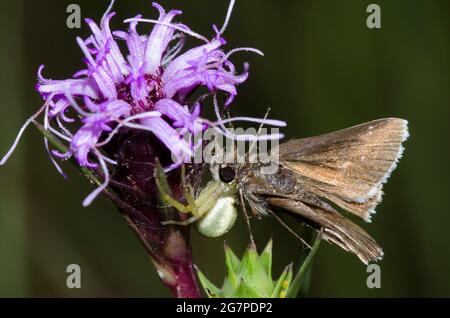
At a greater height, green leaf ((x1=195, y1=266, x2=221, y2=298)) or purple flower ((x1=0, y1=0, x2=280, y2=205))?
purple flower ((x1=0, y1=0, x2=280, y2=205))

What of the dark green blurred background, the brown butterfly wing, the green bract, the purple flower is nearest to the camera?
the purple flower

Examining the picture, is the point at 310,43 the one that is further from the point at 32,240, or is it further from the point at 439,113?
the point at 32,240

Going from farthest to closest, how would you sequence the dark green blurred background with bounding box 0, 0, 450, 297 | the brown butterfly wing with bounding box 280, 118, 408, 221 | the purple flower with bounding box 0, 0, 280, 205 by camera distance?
1. the dark green blurred background with bounding box 0, 0, 450, 297
2. the brown butterfly wing with bounding box 280, 118, 408, 221
3. the purple flower with bounding box 0, 0, 280, 205

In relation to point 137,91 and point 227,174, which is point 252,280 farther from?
point 137,91

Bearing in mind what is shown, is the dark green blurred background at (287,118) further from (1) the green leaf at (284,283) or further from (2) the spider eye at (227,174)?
(2) the spider eye at (227,174)

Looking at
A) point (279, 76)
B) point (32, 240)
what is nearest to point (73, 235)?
point (32, 240)

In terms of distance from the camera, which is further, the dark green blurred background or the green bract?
the dark green blurred background

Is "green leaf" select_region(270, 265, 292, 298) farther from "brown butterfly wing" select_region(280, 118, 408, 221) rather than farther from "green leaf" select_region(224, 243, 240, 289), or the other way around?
"brown butterfly wing" select_region(280, 118, 408, 221)

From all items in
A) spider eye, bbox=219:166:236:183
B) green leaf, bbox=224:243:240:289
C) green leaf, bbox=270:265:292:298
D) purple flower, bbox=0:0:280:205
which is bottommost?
green leaf, bbox=270:265:292:298

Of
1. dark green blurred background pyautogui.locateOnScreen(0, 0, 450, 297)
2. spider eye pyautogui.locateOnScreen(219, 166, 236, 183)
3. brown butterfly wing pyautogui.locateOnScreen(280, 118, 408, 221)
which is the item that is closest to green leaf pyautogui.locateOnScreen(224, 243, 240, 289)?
spider eye pyautogui.locateOnScreen(219, 166, 236, 183)

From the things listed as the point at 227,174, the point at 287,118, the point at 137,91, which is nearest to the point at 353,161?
the point at 227,174
